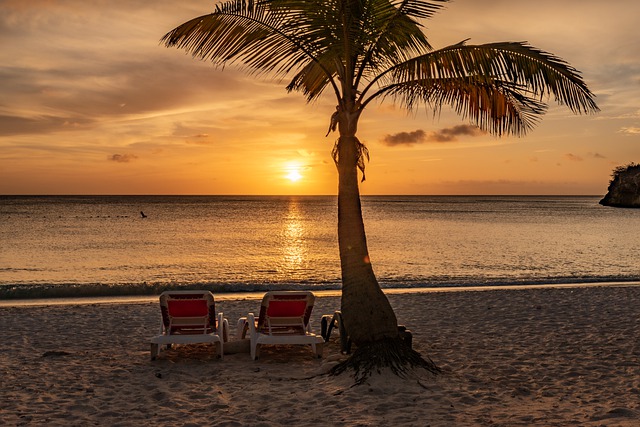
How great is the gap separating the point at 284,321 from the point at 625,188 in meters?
140

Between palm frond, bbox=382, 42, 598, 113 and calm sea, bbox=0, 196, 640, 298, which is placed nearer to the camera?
palm frond, bbox=382, 42, 598, 113

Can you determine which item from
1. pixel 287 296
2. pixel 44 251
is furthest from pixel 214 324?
pixel 44 251

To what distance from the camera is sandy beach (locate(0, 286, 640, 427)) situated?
6176mm

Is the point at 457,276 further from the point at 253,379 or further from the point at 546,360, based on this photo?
the point at 253,379

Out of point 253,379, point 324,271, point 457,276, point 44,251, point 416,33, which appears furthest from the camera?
point 44,251

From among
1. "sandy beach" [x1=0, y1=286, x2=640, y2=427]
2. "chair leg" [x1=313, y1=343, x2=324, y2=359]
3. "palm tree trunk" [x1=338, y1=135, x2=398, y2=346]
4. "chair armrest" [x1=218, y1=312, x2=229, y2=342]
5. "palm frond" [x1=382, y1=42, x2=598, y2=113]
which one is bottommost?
"sandy beach" [x1=0, y1=286, x2=640, y2=427]

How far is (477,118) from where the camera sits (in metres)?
8.45

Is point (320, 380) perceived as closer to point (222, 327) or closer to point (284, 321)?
point (284, 321)

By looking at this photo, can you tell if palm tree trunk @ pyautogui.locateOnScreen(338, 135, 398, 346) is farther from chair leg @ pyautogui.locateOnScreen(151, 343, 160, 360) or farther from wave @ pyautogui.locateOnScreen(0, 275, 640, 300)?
wave @ pyautogui.locateOnScreen(0, 275, 640, 300)

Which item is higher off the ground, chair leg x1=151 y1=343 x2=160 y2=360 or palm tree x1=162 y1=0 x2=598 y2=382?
palm tree x1=162 y1=0 x2=598 y2=382

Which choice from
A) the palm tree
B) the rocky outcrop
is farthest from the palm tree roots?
the rocky outcrop

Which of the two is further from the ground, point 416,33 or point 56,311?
point 416,33

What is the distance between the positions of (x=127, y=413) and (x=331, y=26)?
5.24 metres

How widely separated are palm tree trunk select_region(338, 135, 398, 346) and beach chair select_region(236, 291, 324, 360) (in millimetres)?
580
